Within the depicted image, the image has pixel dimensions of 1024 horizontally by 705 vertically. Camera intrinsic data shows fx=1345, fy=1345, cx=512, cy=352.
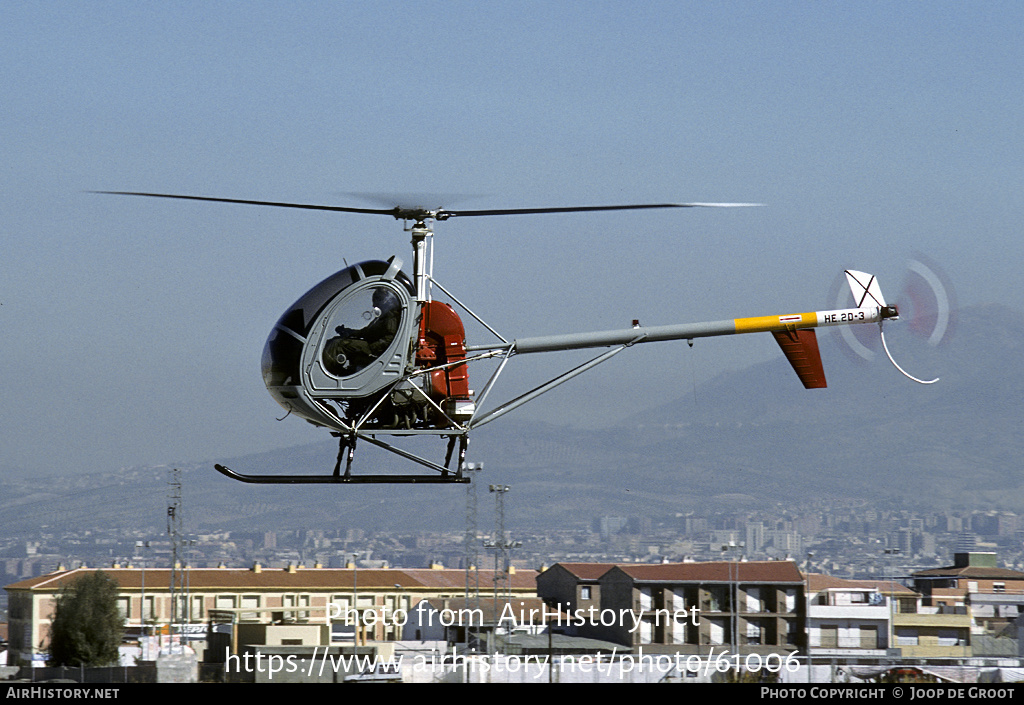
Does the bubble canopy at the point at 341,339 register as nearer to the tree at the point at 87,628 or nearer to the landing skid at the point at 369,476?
the landing skid at the point at 369,476

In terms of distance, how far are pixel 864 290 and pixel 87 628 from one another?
46.3 metres

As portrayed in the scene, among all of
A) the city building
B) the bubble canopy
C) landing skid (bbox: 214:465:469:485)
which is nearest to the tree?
the city building

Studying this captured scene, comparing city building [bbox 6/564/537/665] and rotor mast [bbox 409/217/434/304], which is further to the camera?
city building [bbox 6/564/537/665]

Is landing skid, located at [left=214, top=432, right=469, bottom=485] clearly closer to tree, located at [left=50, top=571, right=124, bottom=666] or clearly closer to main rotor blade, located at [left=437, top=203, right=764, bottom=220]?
main rotor blade, located at [left=437, top=203, right=764, bottom=220]

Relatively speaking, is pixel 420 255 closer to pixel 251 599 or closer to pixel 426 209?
pixel 426 209

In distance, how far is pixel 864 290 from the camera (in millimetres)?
22406

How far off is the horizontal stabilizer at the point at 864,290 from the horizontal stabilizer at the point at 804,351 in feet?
3.72

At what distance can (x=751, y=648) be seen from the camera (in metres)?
60.4

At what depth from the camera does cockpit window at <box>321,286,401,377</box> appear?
1798 centimetres

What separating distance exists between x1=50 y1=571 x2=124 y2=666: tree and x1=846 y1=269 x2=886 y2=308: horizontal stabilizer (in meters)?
43.5

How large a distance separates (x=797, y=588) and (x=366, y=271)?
169ft

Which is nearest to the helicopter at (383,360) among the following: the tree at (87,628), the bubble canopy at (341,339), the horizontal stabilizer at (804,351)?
the bubble canopy at (341,339)
